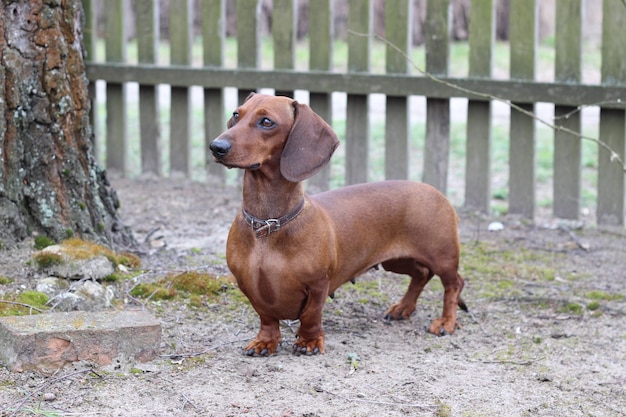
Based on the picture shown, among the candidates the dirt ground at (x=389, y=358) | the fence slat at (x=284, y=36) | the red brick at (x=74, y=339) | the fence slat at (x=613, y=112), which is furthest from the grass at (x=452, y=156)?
the red brick at (x=74, y=339)

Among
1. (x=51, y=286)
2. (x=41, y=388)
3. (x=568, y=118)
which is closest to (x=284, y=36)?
(x=568, y=118)

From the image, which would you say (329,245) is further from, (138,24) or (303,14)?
(303,14)

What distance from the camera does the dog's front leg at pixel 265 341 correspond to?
4.18m

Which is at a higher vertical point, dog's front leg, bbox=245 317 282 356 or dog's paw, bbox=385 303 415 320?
dog's front leg, bbox=245 317 282 356

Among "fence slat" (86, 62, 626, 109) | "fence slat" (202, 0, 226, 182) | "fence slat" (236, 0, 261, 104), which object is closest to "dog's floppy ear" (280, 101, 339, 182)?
"fence slat" (86, 62, 626, 109)

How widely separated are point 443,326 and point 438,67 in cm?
293

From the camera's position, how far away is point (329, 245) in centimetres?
420

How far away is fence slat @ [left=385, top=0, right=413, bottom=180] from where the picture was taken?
723cm

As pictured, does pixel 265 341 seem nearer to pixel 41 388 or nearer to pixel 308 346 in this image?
pixel 308 346

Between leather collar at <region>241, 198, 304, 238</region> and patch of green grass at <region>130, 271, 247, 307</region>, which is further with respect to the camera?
patch of green grass at <region>130, 271, 247, 307</region>

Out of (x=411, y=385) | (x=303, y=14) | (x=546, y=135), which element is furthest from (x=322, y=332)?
(x=303, y=14)

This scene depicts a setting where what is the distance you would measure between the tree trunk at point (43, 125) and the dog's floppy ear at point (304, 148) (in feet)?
5.02

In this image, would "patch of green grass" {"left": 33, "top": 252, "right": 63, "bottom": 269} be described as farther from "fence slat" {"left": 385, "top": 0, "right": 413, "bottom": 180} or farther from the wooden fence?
"fence slat" {"left": 385, "top": 0, "right": 413, "bottom": 180}

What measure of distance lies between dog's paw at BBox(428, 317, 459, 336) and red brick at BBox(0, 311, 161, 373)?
1.40 meters
